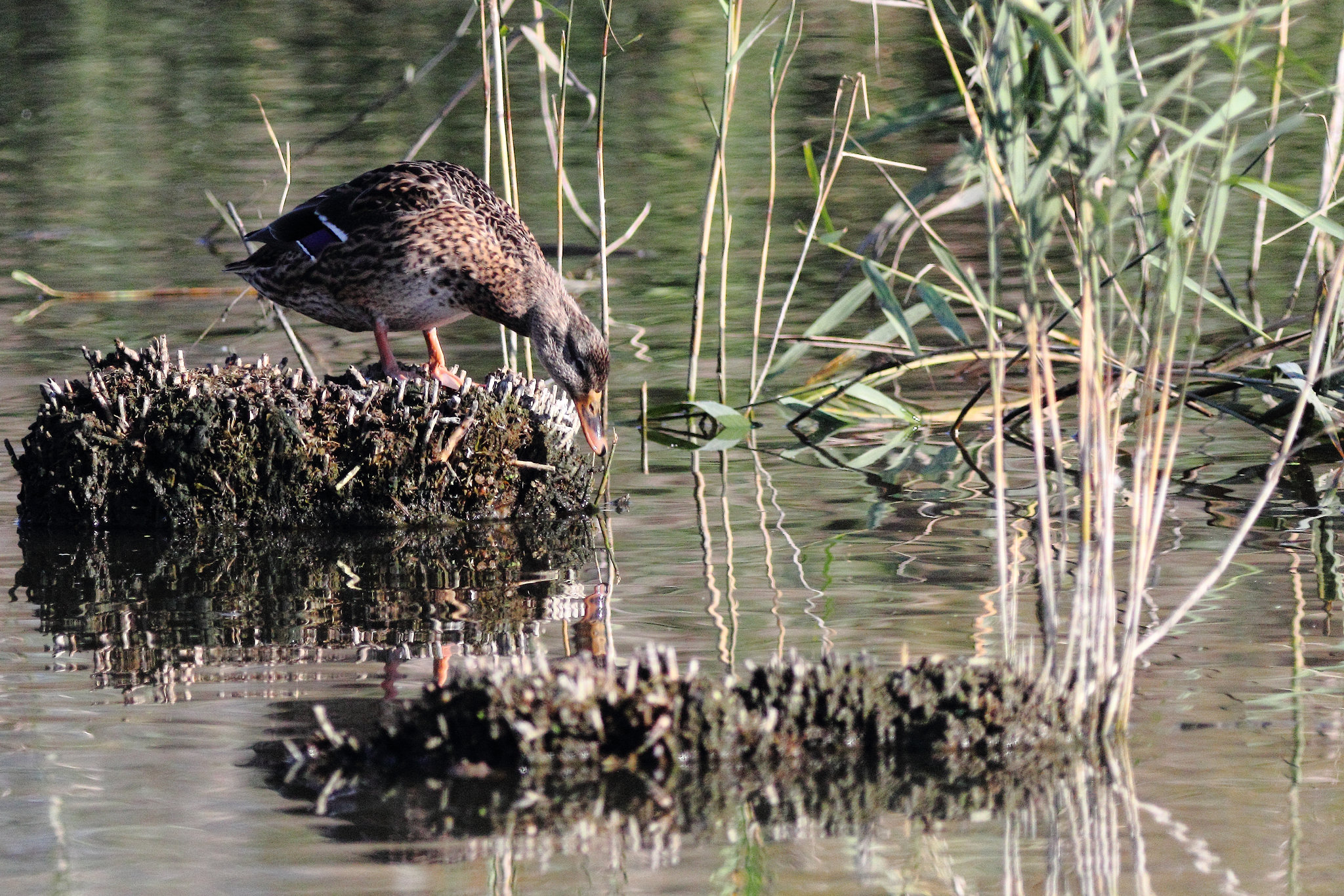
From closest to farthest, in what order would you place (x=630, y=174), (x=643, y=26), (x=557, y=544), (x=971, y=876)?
(x=971, y=876), (x=557, y=544), (x=630, y=174), (x=643, y=26)

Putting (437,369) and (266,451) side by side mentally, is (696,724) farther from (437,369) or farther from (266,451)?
(437,369)

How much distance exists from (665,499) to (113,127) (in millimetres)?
11044

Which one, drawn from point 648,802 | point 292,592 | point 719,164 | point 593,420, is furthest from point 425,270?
point 648,802

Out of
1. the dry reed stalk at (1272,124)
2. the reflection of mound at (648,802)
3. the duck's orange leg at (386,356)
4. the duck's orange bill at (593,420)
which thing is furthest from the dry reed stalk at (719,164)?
the reflection of mound at (648,802)

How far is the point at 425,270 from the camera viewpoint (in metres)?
6.60

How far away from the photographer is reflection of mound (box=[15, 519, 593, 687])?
481 centimetres

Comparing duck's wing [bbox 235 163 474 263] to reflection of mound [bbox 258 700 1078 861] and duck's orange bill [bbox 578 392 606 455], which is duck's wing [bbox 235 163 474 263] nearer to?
duck's orange bill [bbox 578 392 606 455]

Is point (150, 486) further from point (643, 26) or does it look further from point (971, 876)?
point (643, 26)

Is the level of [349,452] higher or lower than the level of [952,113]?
lower

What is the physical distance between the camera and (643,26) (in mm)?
19000

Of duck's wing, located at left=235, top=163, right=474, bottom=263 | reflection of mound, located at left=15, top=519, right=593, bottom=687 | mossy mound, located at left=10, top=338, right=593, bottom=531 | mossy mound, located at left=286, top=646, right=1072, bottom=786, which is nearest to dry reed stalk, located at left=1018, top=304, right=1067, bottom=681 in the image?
mossy mound, located at left=286, top=646, right=1072, bottom=786

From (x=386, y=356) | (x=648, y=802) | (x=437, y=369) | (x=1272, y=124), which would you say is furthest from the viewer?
(x=437, y=369)

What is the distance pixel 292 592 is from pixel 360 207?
190cm

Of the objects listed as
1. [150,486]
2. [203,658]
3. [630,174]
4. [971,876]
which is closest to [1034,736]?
[971,876]
